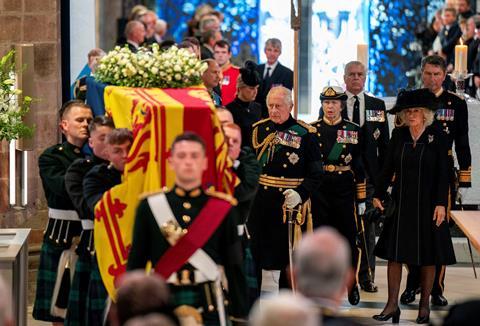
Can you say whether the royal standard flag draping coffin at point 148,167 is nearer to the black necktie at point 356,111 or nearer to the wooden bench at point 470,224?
the wooden bench at point 470,224

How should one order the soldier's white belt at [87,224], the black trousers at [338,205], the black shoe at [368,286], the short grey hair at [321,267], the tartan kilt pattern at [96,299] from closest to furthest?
the short grey hair at [321,267] < the tartan kilt pattern at [96,299] < the soldier's white belt at [87,224] < the black trousers at [338,205] < the black shoe at [368,286]

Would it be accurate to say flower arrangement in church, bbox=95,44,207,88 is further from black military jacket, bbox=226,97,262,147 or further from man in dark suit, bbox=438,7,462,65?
man in dark suit, bbox=438,7,462,65

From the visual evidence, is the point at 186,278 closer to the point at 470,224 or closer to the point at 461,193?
the point at 470,224

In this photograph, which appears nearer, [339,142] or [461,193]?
[339,142]

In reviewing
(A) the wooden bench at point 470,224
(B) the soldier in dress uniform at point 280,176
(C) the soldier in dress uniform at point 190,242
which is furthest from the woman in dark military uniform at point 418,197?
(C) the soldier in dress uniform at point 190,242

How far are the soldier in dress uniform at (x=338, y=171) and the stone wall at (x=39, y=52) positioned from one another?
3.28m

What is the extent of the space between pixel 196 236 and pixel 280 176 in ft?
11.6

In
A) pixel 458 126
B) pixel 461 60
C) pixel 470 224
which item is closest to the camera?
pixel 470 224

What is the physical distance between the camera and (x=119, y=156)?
8.51m

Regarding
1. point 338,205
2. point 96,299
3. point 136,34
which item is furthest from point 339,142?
point 136,34

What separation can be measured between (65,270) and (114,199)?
44.1 inches

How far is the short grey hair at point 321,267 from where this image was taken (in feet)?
18.2

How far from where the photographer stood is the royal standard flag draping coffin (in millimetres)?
8227

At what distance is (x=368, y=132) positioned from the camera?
12.1m
